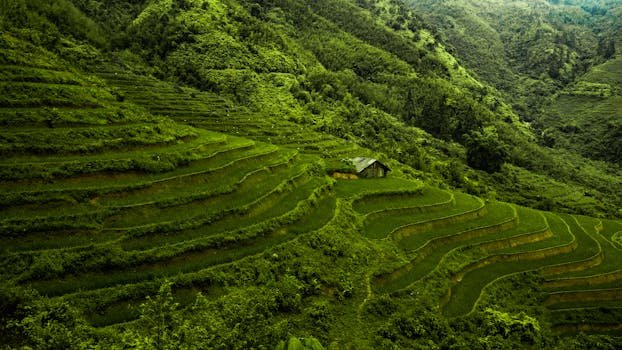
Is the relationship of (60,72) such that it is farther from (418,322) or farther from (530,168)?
(530,168)

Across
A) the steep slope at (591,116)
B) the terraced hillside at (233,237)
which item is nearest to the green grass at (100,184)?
the terraced hillside at (233,237)

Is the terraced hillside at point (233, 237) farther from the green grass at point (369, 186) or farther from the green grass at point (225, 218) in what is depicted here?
the green grass at point (369, 186)

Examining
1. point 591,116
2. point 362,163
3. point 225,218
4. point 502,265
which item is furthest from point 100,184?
point 591,116

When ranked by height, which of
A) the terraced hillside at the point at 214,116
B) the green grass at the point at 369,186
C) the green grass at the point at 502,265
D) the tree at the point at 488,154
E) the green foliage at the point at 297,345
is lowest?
the tree at the point at 488,154

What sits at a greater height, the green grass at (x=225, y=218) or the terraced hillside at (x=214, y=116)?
the green grass at (x=225, y=218)

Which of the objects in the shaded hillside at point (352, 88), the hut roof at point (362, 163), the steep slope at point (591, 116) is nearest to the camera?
the hut roof at point (362, 163)

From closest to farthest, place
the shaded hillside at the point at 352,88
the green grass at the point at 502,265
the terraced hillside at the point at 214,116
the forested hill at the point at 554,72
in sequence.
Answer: the green grass at the point at 502,265, the terraced hillside at the point at 214,116, the shaded hillside at the point at 352,88, the forested hill at the point at 554,72

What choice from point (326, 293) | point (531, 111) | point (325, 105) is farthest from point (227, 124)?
point (531, 111)

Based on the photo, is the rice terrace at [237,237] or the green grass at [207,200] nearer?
the rice terrace at [237,237]

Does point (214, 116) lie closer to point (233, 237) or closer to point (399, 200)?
point (399, 200)
